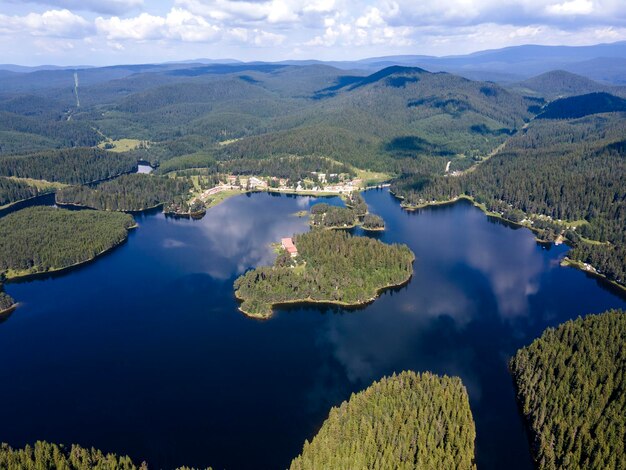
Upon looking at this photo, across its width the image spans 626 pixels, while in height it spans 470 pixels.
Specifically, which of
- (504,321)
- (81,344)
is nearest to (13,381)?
(81,344)

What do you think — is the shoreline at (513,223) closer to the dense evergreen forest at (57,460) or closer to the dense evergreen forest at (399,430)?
the dense evergreen forest at (399,430)

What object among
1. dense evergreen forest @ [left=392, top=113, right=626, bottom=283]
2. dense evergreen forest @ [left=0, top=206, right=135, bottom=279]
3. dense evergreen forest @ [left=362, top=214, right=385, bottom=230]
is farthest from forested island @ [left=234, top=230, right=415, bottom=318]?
dense evergreen forest @ [left=392, top=113, right=626, bottom=283]

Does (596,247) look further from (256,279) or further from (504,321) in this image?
(256,279)

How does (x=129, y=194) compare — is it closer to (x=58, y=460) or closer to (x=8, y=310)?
(x=8, y=310)

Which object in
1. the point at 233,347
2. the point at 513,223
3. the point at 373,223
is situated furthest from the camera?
the point at 513,223

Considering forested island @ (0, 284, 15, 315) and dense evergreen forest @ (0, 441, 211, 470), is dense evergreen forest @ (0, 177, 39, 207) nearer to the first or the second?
forested island @ (0, 284, 15, 315)

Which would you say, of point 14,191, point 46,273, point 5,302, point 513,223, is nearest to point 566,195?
point 513,223

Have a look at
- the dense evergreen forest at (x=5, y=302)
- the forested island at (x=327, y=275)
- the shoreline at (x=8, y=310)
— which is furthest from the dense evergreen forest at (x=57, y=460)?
the dense evergreen forest at (x=5, y=302)
